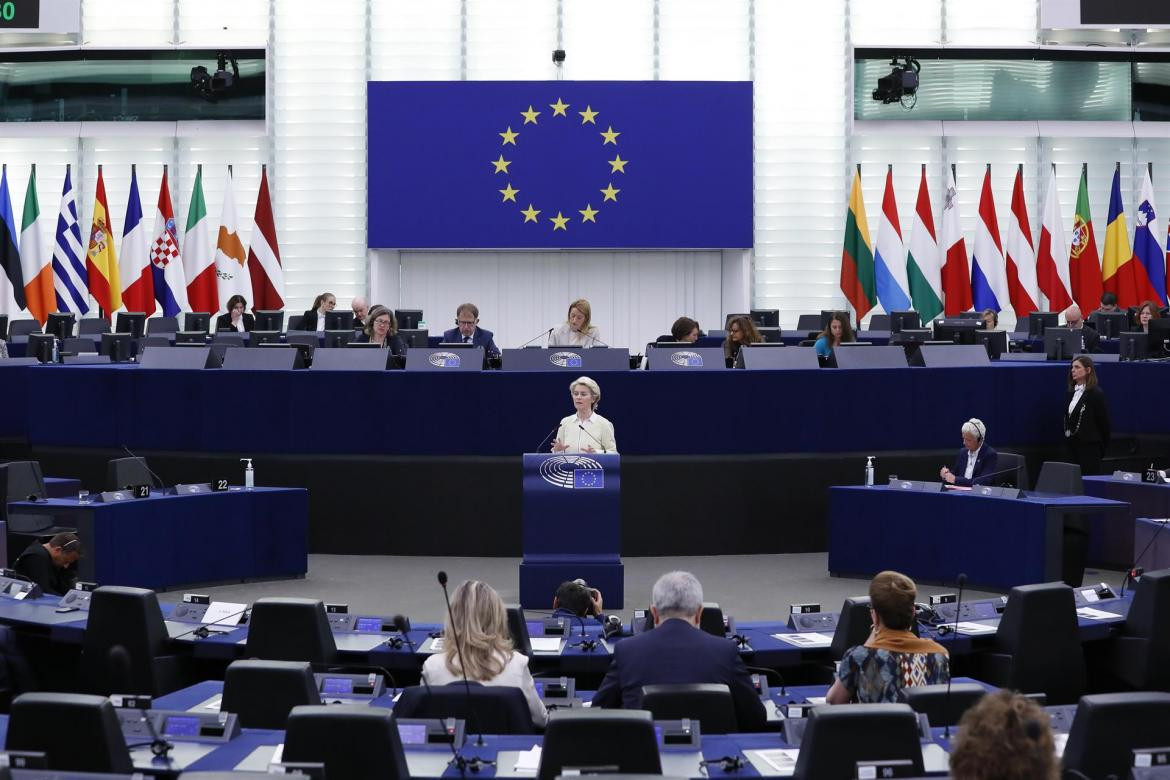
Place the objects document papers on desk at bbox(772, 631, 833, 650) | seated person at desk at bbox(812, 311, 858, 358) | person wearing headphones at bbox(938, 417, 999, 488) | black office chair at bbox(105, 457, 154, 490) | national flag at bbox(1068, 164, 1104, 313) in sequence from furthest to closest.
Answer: national flag at bbox(1068, 164, 1104, 313)
seated person at desk at bbox(812, 311, 858, 358)
black office chair at bbox(105, 457, 154, 490)
person wearing headphones at bbox(938, 417, 999, 488)
document papers on desk at bbox(772, 631, 833, 650)

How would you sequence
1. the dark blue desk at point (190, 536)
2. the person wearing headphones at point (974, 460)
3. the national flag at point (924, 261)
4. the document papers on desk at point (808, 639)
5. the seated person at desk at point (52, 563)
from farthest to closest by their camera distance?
the national flag at point (924, 261) < the person wearing headphones at point (974, 460) < the dark blue desk at point (190, 536) < the seated person at desk at point (52, 563) < the document papers on desk at point (808, 639)

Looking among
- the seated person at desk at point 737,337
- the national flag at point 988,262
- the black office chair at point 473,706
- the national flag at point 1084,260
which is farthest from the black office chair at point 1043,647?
the national flag at point 1084,260

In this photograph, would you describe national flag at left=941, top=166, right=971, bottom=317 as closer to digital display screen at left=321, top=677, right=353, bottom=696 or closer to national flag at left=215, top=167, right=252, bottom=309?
national flag at left=215, top=167, right=252, bottom=309

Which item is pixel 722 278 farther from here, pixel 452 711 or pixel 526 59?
pixel 452 711

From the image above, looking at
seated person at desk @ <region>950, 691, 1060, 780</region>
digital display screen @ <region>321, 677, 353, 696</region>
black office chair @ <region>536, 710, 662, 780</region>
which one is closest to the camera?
seated person at desk @ <region>950, 691, 1060, 780</region>

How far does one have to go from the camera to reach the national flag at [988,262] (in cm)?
2303

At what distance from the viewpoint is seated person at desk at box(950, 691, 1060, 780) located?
338 cm

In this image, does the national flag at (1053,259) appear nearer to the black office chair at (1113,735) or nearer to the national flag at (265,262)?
the national flag at (265,262)

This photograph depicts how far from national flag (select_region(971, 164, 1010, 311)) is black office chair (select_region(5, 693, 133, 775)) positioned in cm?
1988

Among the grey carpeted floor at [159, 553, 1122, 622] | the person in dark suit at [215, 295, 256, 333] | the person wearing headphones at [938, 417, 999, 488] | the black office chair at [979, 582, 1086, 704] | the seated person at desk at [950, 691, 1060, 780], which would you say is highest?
the person in dark suit at [215, 295, 256, 333]

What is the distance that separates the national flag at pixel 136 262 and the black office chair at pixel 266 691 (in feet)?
59.7

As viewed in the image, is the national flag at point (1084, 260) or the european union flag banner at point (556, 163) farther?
the national flag at point (1084, 260)

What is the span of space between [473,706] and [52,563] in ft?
15.4

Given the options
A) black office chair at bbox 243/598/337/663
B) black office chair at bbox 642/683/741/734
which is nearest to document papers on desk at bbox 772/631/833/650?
black office chair at bbox 642/683/741/734
